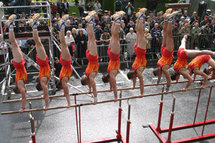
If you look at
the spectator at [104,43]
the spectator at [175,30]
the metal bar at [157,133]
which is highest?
the spectator at [175,30]

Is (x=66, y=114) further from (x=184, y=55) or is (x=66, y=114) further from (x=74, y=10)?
(x=74, y=10)

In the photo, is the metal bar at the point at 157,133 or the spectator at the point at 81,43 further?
the spectator at the point at 81,43

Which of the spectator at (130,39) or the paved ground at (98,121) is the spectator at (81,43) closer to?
the spectator at (130,39)

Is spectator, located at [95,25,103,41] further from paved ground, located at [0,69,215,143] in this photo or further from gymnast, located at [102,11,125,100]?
gymnast, located at [102,11,125,100]

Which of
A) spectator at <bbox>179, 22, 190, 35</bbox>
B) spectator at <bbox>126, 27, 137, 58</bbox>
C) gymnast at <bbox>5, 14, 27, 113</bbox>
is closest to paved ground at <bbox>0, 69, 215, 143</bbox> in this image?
gymnast at <bbox>5, 14, 27, 113</bbox>

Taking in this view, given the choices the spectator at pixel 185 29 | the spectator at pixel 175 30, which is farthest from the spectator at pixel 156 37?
the spectator at pixel 185 29

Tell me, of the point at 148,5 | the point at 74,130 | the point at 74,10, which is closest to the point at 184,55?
the point at 74,130

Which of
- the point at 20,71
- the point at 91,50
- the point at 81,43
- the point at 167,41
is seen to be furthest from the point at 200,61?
the point at 81,43

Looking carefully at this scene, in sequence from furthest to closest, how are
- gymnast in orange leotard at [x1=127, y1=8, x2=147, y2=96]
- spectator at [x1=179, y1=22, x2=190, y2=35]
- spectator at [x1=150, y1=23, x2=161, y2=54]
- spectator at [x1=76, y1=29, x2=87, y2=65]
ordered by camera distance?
spectator at [x1=150, y1=23, x2=161, y2=54], spectator at [x1=179, y1=22, x2=190, y2=35], spectator at [x1=76, y1=29, x2=87, y2=65], gymnast in orange leotard at [x1=127, y1=8, x2=147, y2=96]

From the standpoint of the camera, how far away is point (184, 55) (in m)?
6.83

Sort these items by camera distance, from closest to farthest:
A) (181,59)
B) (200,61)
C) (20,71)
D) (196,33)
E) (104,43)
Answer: (20,71), (181,59), (200,61), (104,43), (196,33)

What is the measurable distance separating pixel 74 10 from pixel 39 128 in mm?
17543

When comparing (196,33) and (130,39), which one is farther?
(196,33)

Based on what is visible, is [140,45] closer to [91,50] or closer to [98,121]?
[91,50]
